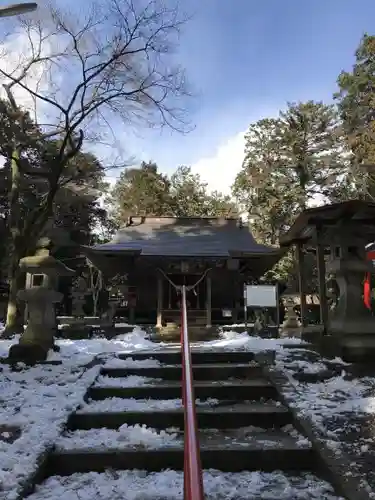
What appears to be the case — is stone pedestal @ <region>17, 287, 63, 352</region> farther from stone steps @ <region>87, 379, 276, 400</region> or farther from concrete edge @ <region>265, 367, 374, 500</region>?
concrete edge @ <region>265, 367, 374, 500</region>

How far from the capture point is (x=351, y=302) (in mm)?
5879

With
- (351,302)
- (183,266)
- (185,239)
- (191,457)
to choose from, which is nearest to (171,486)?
(191,457)

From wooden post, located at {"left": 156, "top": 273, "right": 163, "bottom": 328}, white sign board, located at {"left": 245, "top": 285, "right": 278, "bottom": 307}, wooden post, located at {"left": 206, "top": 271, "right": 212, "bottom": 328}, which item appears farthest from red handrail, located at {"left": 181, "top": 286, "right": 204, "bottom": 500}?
wooden post, located at {"left": 206, "top": 271, "right": 212, "bottom": 328}

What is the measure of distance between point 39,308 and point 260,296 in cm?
567

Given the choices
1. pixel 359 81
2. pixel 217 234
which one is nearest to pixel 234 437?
pixel 217 234

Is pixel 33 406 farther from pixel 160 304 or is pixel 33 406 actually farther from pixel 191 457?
pixel 160 304

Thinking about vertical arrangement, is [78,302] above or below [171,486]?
above

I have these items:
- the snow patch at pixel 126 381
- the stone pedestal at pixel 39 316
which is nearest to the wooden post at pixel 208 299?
the stone pedestal at pixel 39 316

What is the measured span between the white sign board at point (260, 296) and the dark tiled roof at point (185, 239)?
118 inches

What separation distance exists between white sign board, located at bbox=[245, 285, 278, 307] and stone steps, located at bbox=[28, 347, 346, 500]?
4.65m

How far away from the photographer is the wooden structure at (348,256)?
567 centimetres

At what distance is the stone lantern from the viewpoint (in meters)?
5.73

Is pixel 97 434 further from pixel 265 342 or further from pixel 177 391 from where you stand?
pixel 265 342

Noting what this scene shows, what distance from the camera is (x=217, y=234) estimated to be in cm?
1588
